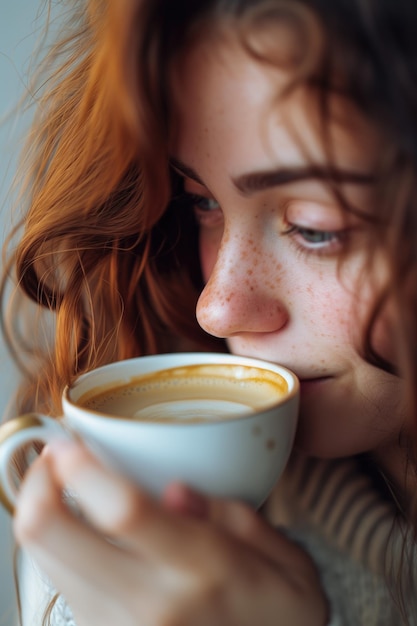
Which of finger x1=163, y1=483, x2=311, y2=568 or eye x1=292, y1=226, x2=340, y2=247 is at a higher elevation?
eye x1=292, y1=226, x2=340, y2=247

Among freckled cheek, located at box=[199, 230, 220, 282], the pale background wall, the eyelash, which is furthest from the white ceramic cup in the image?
the pale background wall

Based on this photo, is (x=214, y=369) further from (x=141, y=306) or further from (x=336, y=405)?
(x=141, y=306)

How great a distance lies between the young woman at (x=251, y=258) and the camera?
22.0 inches

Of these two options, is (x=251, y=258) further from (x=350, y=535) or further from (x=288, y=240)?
(x=350, y=535)

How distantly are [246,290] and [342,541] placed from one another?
1.24 feet

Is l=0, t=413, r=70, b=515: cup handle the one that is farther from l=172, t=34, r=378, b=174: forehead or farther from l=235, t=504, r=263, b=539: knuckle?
l=172, t=34, r=378, b=174: forehead

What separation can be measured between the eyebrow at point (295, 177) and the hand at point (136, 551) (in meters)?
0.29

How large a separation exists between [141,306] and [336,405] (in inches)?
14.3

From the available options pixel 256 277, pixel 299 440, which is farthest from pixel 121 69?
pixel 299 440

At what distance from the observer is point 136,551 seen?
0.56 m

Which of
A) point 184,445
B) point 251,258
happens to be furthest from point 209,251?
point 184,445

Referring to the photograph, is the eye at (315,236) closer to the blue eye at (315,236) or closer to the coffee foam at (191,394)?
the blue eye at (315,236)

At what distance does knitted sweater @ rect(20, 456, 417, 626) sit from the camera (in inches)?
32.4

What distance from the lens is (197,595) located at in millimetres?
554
